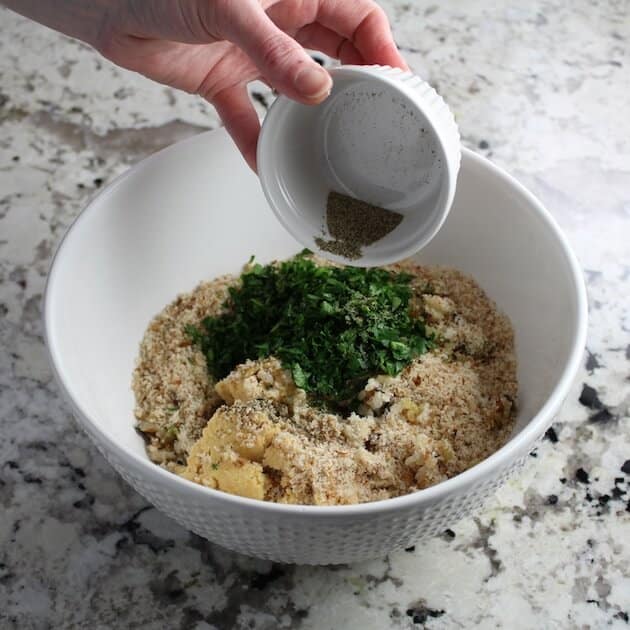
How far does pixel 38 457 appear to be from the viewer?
1.77 meters

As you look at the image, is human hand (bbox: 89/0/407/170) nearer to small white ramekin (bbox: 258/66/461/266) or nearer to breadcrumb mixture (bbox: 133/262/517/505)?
small white ramekin (bbox: 258/66/461/266)

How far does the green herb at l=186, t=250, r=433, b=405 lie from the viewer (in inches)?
64.2

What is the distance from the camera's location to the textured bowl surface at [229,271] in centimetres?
130

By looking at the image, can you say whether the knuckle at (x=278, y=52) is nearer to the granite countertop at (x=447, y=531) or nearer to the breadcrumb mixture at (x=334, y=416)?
the breadcrumb mixture at (x=334, y=416)

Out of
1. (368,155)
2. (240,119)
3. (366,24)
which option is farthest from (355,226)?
(366,24)

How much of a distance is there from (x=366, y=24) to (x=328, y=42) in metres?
0.13

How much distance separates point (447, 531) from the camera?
1.65 m

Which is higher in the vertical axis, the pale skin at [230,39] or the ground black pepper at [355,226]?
the pale skin at [230,39]

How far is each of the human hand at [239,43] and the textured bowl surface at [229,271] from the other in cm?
11

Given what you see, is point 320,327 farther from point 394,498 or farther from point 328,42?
point 328,42

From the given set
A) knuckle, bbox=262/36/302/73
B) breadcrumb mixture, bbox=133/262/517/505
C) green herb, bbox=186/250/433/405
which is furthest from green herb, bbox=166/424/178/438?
knuckle, bbox=262/36/302/73

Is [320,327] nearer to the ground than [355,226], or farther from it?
nearer to the ground

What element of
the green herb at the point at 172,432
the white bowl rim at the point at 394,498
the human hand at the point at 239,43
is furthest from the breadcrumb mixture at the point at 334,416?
the human hand at the point at 239,43

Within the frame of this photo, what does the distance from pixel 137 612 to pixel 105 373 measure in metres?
0.43
